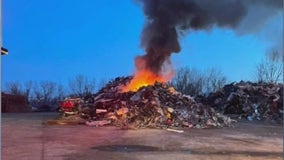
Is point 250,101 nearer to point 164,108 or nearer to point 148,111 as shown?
point 164,108

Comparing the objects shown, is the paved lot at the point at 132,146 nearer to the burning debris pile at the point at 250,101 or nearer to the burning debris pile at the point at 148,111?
the burning debris pile at the point at 148,111

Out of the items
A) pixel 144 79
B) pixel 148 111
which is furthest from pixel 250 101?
pixel 148 111

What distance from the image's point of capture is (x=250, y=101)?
20.1 m

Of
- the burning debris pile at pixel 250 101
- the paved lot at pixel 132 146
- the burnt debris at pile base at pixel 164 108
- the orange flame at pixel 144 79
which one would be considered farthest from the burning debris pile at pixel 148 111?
the burning debris pile at pixel 250 101

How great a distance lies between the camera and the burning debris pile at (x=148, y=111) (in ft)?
46.4

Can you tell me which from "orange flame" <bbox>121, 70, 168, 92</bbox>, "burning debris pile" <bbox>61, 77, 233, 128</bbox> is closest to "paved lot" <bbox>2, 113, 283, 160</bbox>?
"burning debris pile" <bbox>61, 77, 233, 128</bbox>

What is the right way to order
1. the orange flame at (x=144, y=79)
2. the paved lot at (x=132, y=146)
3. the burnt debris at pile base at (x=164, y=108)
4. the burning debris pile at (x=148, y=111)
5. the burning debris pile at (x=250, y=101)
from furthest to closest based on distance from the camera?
the orange flame at (x=144, y=79), the burning debris pile at (x=250, y=101), the burnt debris at pile base at (x=164, y=108), the burning debris pile at (x=148, y=111), the paved lot at (x=132, y=146)

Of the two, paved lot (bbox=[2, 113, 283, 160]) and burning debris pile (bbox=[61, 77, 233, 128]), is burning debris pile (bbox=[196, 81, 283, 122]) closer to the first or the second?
burning debris pile (bbox=[61, 77, 233, 128])

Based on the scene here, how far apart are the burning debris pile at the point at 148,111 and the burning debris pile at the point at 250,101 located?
12.2ft

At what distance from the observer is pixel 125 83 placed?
19.6 metres

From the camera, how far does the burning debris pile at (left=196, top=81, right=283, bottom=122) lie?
1866 centimetres

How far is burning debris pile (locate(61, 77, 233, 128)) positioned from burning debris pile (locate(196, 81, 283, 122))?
12.2ft

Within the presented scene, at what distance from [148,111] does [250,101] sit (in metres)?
7.31

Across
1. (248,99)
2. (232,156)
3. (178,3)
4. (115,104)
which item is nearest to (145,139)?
(232,156)
